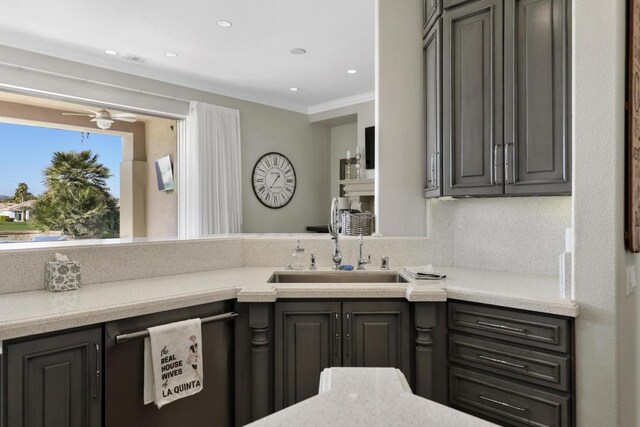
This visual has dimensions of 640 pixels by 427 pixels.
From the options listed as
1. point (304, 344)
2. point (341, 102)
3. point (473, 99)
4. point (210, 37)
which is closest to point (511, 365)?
point (304, 344)

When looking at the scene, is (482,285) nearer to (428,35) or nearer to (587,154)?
(587,154)

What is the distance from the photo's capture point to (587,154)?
5.39 feet

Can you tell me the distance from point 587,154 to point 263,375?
1.71 metres

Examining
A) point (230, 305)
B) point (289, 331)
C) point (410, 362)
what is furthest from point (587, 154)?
point (230, 305)

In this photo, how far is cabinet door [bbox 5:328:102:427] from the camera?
132 centimetres

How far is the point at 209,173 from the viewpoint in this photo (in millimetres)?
5254

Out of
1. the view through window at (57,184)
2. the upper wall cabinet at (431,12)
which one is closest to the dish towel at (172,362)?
the upper wall cabinet at (431,12)

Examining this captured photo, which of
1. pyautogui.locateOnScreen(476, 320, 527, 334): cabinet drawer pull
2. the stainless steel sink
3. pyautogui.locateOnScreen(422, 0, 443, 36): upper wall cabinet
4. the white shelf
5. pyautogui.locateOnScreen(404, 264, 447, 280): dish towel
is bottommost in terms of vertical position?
pyautogui.locateOnScreen(476, 320, 527, 334): cabinet drawer pull

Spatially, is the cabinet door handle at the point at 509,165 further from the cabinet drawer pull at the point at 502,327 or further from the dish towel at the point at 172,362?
the dish towel at the point at 172,362

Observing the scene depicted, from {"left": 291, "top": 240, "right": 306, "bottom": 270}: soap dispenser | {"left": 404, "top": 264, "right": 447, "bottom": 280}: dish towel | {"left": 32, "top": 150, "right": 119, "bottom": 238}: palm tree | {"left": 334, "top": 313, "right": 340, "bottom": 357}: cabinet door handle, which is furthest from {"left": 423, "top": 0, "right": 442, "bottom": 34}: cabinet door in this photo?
{"left": 32, "top": 150, "right": 119, "bottom": 238}: palm tree

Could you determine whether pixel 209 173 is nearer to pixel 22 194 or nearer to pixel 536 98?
pixel 22 194

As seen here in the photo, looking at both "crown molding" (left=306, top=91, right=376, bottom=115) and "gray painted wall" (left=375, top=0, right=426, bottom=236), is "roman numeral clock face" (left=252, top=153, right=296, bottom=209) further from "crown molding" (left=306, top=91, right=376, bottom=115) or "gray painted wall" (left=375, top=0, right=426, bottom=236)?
"gray painted wall" (left=375, top=0, right=426, bottom=236)

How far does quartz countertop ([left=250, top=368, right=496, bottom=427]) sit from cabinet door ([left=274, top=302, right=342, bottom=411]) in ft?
3.78

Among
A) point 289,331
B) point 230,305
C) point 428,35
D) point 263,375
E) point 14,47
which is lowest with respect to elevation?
point 263,375
